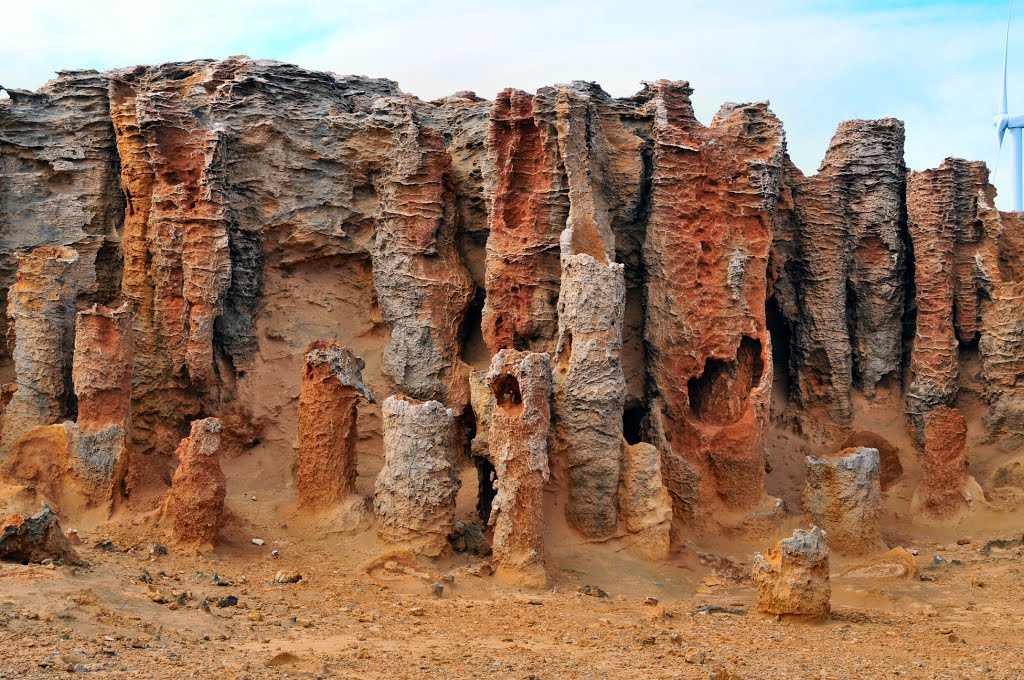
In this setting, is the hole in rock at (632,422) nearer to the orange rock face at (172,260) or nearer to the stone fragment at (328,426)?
the stone fragment at (328,426)

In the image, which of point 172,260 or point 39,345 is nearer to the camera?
point 39,345

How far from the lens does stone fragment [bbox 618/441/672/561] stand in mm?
13047

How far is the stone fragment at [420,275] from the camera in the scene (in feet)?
47.6

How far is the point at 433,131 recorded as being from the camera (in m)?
14.7

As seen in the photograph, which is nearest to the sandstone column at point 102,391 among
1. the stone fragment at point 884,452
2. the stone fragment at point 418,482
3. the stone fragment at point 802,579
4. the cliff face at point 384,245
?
the cliff face at point 384,245

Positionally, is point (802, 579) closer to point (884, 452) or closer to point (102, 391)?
point (884, 452)

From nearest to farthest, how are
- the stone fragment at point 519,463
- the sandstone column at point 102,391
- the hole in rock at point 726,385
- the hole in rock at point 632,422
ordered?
the stone fragment at point 519,463
the sandstone column at point 102,391
the hole in rock at point 726,385
the hole in rock at point 632,422

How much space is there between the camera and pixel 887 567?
13.2 meters

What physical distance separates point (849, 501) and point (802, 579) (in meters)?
→ 3.28

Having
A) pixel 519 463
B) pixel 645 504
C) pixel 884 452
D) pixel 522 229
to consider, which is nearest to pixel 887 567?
pixel 645 504

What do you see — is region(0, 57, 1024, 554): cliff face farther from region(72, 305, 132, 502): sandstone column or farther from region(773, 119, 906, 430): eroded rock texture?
region(773, 119, 906, 430): eroded rock texture

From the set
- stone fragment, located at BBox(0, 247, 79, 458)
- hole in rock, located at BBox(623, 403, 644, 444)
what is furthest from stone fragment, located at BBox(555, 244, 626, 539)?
stone fragment, located at BBox(0, 247, 79, 458)

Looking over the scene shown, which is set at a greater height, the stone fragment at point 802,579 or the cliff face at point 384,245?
the cliff face at point 384,245

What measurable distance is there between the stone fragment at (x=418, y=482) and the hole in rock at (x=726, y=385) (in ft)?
11.7
